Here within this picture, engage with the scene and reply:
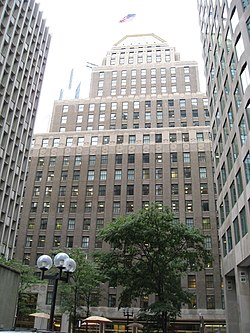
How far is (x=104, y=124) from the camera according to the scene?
278 ft

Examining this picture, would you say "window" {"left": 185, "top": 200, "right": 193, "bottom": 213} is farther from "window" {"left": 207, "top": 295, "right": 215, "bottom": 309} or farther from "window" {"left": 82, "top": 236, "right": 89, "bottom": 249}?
"window" {"left": 82, "top": 236, "right": 89, "bottom": 249}

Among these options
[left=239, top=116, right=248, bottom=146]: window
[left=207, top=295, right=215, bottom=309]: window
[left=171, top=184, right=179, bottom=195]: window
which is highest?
[left=171, top=184, right=179, bottom=195]: window

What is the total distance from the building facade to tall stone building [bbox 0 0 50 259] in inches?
996

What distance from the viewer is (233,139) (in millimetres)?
31828

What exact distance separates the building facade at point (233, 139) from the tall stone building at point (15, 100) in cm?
2529

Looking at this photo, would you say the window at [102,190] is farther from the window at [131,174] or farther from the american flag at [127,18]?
the american flag at [127,18]

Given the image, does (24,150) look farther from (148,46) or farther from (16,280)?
(148,46)

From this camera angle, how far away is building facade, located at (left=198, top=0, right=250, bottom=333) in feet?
91.4

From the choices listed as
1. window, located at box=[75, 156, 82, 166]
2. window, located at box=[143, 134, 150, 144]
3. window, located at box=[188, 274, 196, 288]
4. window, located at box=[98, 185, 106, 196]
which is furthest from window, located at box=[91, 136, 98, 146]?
window, located at box=[188, 274, 196, 288]

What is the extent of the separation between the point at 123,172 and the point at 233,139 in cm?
4194

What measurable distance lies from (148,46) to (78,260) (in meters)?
81.5

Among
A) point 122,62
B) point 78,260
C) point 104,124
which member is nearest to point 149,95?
point 104,124

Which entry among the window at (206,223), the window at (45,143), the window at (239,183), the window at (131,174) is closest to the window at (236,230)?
the window at (239,183)

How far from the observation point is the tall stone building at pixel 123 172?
64250 millimetres
